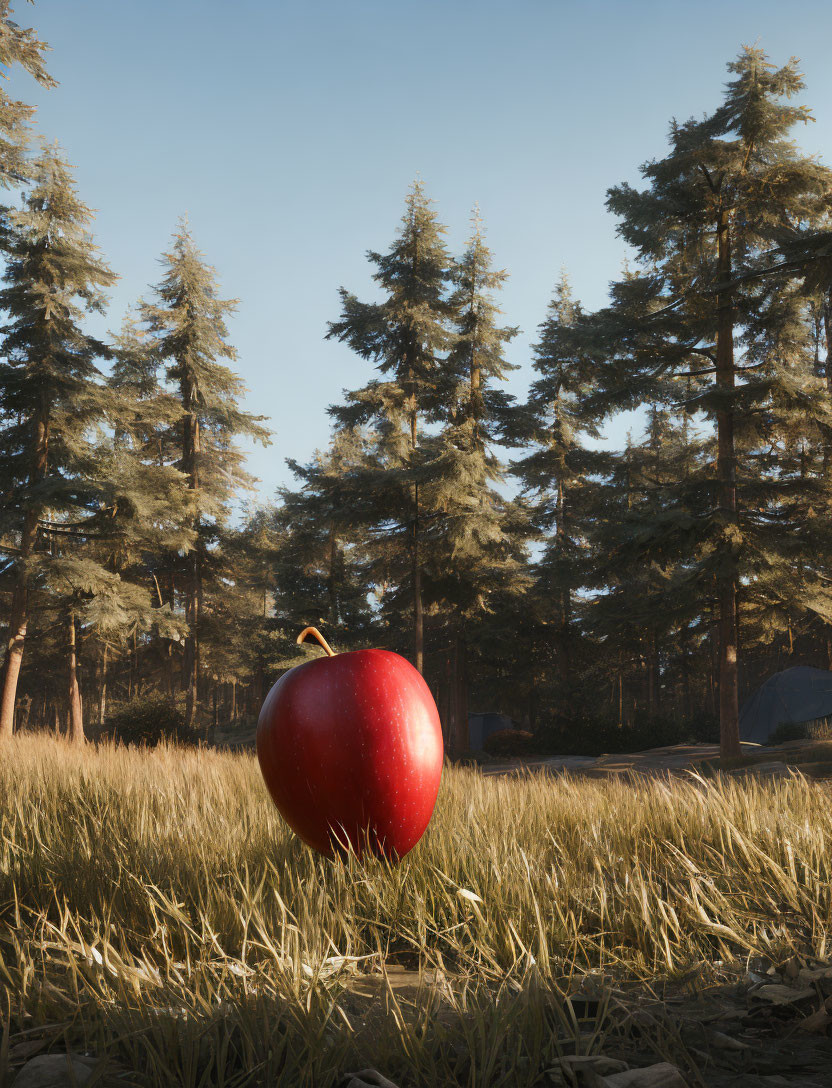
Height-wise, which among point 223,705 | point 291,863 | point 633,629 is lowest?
point 223,705

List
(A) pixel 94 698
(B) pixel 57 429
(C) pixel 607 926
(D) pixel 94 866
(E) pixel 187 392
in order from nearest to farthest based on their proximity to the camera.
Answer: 1. (C) pixel 607 926
2. (D) pixel 94 866
3. (B) pixel 57 429
4. (E) pixel 187 392
5. (A) pixel 94 698

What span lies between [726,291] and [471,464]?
6.67m

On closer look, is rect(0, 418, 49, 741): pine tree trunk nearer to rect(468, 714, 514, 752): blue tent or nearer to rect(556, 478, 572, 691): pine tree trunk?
rect(556, 478, 572, 691): pine tree trunk

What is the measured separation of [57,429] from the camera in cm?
1808

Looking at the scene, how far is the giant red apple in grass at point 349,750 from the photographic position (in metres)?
2.93

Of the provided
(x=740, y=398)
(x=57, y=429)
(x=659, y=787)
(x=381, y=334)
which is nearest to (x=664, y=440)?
(x=381, y=334)

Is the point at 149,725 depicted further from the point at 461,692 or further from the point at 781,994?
the point at 781,994

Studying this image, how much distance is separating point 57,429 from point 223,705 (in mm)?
38470

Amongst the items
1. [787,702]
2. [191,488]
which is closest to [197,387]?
[191,488]

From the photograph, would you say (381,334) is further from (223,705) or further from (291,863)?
(223,705)

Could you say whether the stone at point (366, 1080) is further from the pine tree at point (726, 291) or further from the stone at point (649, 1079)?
the pine tree at point (726, 291)

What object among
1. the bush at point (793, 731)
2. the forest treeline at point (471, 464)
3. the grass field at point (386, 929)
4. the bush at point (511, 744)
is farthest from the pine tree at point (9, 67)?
the bush at point (793, 731)

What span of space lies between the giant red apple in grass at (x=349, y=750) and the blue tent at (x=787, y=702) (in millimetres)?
22962

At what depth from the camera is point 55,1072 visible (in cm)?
162
